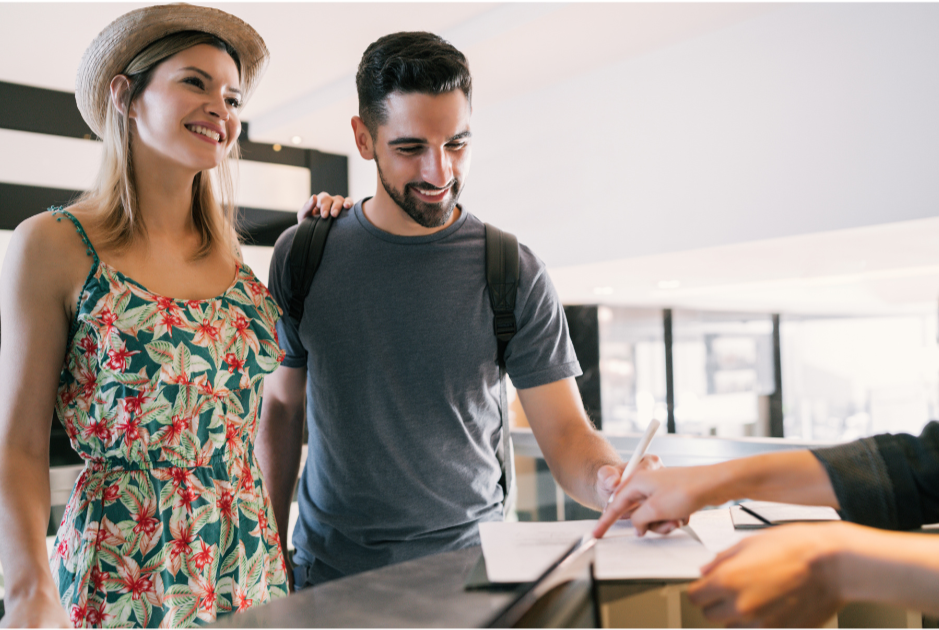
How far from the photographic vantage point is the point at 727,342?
275 inches

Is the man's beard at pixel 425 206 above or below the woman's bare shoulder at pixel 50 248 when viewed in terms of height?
above

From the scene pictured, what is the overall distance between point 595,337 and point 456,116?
5004mm

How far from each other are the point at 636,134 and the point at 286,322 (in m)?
2.59

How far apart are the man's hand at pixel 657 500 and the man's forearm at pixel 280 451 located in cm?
79

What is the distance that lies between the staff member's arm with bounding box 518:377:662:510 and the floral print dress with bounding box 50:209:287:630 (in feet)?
1.79

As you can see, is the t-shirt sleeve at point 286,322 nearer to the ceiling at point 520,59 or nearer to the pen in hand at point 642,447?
the pen in hand at point 642,447

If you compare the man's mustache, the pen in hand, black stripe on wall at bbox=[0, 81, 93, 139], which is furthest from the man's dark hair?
black stripe on wall at bbox=[0, 81, 93, 139]

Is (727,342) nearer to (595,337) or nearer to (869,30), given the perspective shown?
(595,337)

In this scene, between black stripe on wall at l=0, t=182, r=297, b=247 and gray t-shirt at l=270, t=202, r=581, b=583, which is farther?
black stripe on wall at l=0, t=182, r=297, b=247

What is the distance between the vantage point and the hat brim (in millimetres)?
1170

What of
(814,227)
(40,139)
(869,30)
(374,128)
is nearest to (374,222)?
(374,128)

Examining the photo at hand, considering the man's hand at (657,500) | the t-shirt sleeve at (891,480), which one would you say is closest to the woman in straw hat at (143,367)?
the man's hand at (657,500)

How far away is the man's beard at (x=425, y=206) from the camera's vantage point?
4.43 feet

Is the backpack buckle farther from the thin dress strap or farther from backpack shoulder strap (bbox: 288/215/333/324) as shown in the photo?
the thin dress strap
